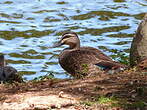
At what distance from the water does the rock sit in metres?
3.84

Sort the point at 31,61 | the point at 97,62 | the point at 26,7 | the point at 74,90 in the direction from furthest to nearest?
the point at 26,7, the point at 31,61, the point at 97,62, the point at 74,90

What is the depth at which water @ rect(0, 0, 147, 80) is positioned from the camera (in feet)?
52.2

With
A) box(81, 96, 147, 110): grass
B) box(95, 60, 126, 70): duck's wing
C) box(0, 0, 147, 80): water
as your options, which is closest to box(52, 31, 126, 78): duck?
box(95, 60, 126, 70): duck's wing

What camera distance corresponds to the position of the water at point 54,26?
15898 mm

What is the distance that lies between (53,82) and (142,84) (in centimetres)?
150

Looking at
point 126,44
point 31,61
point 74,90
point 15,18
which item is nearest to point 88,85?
point 74,90

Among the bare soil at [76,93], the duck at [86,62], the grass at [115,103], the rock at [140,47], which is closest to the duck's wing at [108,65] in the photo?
the duck at [86,62]

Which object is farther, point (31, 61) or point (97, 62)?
point (31, 61)

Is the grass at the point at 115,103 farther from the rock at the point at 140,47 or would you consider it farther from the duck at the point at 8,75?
the duck at the point at 8,75

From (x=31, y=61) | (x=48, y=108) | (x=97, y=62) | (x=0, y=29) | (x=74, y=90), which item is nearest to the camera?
(x=48, y=108)

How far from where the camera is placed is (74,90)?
809cm

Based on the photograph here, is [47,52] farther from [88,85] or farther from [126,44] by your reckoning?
[88,85]

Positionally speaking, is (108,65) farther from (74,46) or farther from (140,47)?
(74,46)

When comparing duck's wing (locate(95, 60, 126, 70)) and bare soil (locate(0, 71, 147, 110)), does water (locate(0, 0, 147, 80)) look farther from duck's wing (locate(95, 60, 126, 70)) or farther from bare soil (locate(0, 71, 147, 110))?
bare soil (locate(0, 71, 147, 110))
